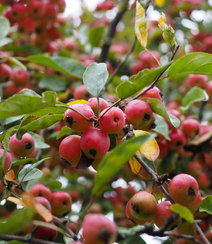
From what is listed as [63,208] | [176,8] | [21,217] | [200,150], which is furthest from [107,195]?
[176,8]

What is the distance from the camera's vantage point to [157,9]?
11.2 ft

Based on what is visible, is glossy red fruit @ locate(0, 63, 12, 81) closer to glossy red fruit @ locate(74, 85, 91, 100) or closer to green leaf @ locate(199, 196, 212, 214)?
glossy red fruit @ locate(74, 85, 91, 100)

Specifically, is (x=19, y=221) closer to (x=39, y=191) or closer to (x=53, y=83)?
(x=39, y=191)

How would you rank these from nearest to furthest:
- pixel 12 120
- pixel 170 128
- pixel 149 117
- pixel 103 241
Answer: pixel 103 241 < pixel 149 117 < pixel 12 120 < pixel 170 128

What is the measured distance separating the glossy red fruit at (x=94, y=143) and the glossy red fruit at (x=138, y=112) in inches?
5.9

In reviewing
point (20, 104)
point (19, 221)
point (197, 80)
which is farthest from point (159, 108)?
point (197, 80)

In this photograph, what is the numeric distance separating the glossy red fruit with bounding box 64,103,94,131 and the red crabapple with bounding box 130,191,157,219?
0.33 m

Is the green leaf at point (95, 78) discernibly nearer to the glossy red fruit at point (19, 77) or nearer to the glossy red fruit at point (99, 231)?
the glossy red fruit at point (99, 231)

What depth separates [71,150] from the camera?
104cm

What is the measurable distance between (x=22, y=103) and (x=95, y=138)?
285mm

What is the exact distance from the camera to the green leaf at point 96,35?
250 cm

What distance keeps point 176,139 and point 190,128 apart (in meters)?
0.18

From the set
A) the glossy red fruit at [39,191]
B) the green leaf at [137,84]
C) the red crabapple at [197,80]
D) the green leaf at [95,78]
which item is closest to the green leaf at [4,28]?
the green leaf at [95,78]

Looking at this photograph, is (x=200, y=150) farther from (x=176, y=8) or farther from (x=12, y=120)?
(x=176, y=8)
